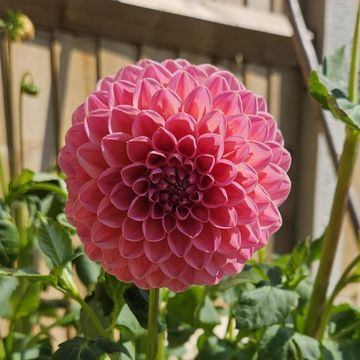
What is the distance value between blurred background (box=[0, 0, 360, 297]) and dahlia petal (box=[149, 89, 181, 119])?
0.73 meters

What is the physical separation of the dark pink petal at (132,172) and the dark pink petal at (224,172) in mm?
69

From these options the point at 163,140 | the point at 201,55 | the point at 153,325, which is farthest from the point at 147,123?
the point at 201,55

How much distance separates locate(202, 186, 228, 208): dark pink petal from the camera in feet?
2.16

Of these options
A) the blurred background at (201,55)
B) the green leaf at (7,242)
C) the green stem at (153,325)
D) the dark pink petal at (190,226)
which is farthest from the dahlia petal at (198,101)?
the blurred background at (201,55)

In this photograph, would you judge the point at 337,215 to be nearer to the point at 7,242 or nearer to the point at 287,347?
the point at 287,347

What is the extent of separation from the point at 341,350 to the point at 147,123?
0.56 metres

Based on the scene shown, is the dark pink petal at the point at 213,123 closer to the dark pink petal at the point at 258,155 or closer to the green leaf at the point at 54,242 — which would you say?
the dark pink petal at the point at 258,155

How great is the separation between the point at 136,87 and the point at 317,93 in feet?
1.21

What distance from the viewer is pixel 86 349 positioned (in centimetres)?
81

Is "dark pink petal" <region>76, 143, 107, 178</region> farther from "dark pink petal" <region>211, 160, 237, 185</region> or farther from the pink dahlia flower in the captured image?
"dark pink petal" <region>211, 160, 237, 185</region>

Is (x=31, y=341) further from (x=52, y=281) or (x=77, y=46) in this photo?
(x=77, y=46)

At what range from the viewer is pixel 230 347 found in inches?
43.4

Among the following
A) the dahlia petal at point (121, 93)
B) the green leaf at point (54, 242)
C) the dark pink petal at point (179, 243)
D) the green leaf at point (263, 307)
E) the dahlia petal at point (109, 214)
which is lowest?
the green leaf at point (263, 307)

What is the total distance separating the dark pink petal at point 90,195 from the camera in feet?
2.18
